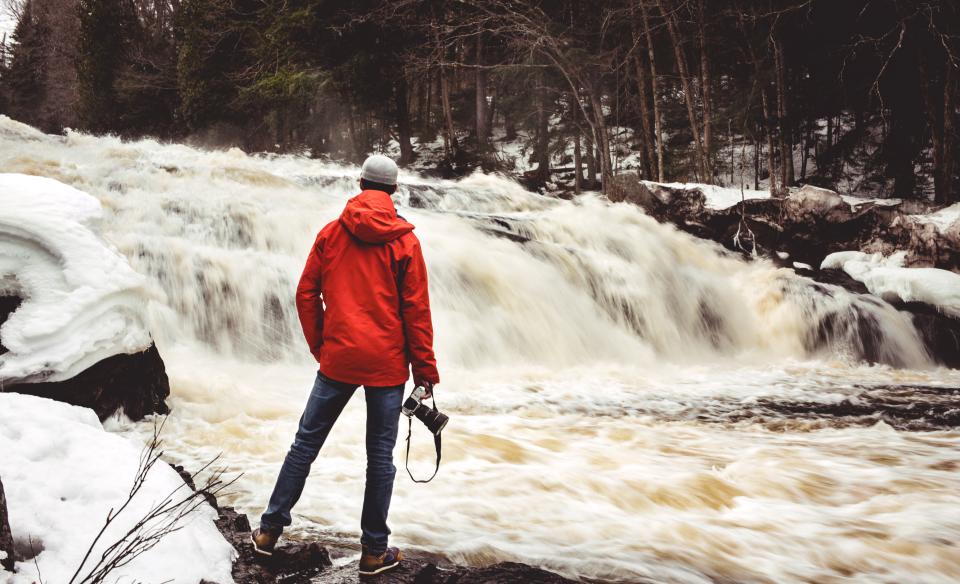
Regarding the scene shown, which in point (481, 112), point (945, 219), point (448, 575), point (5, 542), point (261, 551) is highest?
point (481, 112)

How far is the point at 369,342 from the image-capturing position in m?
2.74

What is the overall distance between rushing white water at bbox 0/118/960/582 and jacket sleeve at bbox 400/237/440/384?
44.3 inches

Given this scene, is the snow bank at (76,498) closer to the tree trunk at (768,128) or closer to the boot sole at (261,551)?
the boot sole at (261,551)

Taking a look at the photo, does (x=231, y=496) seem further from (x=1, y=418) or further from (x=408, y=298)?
(x=408, y=298)

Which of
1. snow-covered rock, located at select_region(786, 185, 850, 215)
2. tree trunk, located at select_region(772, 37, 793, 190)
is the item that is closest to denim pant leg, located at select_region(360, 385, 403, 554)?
snow-covered rock, located at select_region(786, 185, 850, 215)

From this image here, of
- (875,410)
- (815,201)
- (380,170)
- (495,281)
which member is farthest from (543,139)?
(380,170)

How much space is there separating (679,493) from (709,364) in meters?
5.27

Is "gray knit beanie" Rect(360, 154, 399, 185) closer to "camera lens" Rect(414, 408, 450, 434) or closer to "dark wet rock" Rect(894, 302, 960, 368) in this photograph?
"camera lens" Rect(414, 408, 450, 434)

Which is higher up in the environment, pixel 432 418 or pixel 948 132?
pixel 948 132

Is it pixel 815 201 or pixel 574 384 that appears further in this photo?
pixel 815 201

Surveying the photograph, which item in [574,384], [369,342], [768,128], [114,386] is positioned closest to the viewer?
[369,342]

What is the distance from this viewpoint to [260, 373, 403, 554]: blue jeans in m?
2.81

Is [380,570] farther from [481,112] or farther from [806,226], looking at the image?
[481,112]

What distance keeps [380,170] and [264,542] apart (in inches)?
67.8
